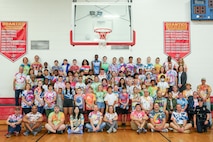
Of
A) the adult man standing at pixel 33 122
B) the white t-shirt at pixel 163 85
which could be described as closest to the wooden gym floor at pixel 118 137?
the adult man standing at pixel 33 122

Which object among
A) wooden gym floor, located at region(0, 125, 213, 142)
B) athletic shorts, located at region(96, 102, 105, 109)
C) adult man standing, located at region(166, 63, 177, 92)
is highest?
adult man standing, located at region(166, 63, 177, 92)

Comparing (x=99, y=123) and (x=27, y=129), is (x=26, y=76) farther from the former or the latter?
(x=99, y=123)

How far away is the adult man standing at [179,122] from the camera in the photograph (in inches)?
289

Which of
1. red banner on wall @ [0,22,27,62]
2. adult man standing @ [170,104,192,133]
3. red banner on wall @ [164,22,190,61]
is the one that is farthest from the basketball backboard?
red banner on wall @ [0,22,27,62]

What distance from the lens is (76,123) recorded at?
7.35m

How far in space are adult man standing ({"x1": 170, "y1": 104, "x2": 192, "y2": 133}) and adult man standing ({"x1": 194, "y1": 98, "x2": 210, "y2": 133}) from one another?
0.33 m

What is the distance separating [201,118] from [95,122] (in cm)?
328

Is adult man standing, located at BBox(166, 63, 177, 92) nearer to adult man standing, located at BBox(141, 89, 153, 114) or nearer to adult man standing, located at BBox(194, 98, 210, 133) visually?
adult man standing, located at BBox(141, 89, 153, 114)

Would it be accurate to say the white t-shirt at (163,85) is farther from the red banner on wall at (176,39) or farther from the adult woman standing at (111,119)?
the adult woman standing at (111,119)

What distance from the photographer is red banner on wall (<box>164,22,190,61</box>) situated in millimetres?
10562

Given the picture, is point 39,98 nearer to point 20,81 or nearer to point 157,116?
point 20,81

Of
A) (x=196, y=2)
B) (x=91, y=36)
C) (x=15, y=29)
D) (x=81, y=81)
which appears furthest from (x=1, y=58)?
(x=196, y=2)

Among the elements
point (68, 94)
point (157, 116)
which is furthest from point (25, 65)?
point (157, 116)

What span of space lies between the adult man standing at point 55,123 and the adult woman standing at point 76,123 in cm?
24
